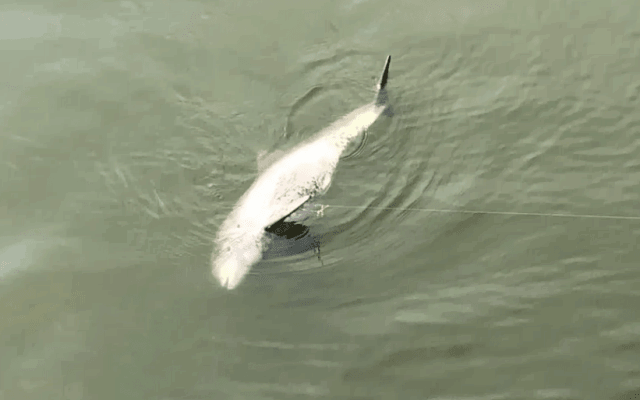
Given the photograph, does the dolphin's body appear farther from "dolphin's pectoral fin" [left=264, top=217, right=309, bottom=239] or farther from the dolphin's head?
"dolphin's pectoral fin" [left=264, top=217, right=309, bottom=239]

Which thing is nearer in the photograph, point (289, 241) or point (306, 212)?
point (289, 241)

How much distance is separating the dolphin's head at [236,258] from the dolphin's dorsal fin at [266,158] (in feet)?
3.07

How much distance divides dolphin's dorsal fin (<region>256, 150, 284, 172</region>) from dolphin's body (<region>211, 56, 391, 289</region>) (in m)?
0.04

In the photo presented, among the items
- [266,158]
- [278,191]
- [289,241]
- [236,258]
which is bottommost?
[236,258]

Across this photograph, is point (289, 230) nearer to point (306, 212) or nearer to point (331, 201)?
point (306, 212)

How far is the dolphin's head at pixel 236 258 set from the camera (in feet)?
17.0

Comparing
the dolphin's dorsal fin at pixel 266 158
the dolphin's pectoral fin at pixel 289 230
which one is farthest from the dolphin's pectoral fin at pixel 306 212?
the dolphin's dorsal fin at pixel 266 158

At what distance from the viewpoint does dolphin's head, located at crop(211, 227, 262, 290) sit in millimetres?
5188

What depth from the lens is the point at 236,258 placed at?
5.22 meters

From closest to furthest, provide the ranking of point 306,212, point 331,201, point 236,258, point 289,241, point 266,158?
1. point 236,258
2. point 289,241
3. point 306,212
4. point 331,201
5. point 266,158

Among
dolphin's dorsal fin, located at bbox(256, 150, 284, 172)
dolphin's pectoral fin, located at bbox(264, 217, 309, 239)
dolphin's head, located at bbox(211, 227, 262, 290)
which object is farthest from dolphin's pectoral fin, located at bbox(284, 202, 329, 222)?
dolphin's dorsal fin, located at bbox(256, 150, 284, 172)

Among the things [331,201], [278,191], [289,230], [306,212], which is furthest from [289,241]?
[331,201]

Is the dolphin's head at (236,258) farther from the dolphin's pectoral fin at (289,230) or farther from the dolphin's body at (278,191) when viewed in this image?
the dolphin's pectoral fin at (289,230)

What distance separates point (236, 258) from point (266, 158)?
4.38 ft
